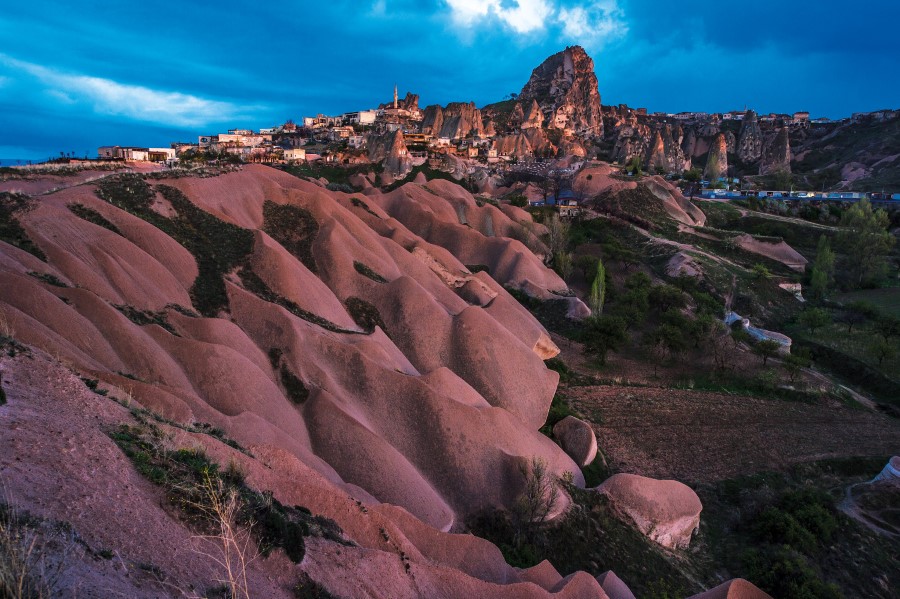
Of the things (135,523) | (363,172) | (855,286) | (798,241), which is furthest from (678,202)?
(135,523)

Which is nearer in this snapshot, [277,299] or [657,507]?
[657,507]

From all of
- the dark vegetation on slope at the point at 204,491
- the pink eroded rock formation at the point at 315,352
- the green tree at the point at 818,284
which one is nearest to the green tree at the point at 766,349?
the pink eroded rock formation at the point at 315,352

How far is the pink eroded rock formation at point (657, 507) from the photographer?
2033 cm

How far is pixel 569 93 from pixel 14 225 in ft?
451

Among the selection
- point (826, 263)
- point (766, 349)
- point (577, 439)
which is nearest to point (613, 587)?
point (577, 439)

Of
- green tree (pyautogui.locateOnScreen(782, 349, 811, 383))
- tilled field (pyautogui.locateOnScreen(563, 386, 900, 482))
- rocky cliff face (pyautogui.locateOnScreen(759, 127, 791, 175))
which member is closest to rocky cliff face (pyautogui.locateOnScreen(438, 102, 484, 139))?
rocky cliff face (pyautogui.locateOnScreen(759, 127, 791, 175))

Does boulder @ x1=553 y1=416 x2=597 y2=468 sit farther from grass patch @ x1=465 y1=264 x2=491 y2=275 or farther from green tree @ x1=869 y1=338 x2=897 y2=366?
grass patch @ x1=465 y1=264 x2=491 y2=275

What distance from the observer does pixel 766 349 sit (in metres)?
35.6

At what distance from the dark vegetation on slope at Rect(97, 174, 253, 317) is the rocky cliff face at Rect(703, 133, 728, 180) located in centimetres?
9931

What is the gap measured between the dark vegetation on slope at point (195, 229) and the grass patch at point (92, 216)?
2.63 metres

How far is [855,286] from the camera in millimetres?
60188

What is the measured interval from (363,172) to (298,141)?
1434 inches

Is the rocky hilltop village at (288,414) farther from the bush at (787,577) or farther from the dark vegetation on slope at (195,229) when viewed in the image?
the bush at (787,577)

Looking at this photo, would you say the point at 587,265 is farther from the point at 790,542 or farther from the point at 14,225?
the point at 14,225
